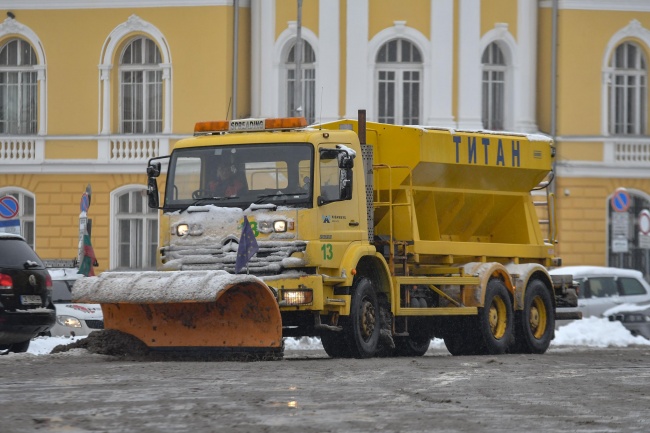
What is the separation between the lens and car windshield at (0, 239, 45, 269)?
20250 millimetres

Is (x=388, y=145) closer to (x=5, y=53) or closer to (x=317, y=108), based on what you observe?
(x=317, y=108)

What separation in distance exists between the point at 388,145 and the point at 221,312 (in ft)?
12.5

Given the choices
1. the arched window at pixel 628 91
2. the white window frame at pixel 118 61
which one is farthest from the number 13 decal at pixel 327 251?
the arched window at pixel 628 91

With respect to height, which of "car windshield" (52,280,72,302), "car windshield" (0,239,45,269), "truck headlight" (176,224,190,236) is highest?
"truck headlight" (176,224,190,236)

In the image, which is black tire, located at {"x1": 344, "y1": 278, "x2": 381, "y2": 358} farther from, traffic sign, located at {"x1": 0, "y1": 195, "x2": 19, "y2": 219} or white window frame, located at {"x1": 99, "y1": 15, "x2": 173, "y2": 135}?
white window frame, located at {"x1": 99, "y1": 15, "x2": 173, "y2": 135}

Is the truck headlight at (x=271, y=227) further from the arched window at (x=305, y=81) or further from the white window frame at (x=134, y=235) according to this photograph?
the white window frame at (x=134, y=235)

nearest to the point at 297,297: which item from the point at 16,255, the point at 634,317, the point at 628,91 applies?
the point at 16,255

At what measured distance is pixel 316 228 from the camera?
1955 centimetres

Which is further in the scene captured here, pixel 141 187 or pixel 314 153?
pixel 141 187

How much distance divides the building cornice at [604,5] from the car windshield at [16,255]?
26175mm

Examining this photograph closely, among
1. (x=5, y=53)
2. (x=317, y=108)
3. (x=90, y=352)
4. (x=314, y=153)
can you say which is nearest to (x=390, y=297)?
(x=314, y=153)

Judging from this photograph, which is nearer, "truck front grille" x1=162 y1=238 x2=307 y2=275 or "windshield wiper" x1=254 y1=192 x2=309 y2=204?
"truck front grille" x1=162 y1=238 x2=307 y2=275

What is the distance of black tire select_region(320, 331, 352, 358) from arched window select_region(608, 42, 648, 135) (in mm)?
25968

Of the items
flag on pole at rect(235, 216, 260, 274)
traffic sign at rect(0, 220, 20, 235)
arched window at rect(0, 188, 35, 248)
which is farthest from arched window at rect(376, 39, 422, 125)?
flag on pole at rect(235, 216, 260, 274)
